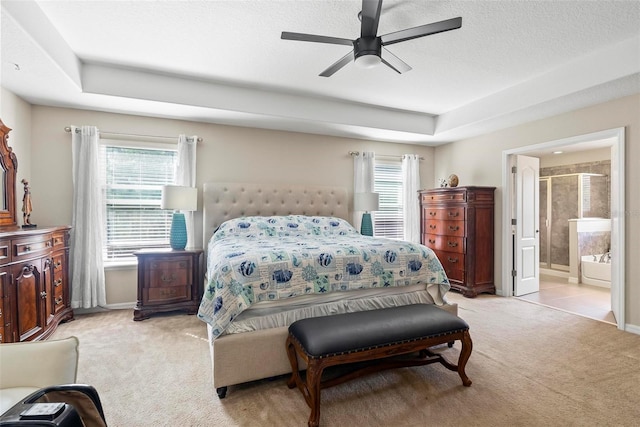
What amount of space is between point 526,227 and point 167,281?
5011 millimetres

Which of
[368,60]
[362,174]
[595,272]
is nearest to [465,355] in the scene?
[368,60]

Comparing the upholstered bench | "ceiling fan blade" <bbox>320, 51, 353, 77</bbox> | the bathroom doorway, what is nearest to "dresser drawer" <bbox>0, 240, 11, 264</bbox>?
the upholstered bench

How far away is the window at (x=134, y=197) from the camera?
12.8 ft

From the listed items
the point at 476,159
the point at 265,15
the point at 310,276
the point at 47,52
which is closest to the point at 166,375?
the point at 310,276

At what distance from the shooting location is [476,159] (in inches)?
197

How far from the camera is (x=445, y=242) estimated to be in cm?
483

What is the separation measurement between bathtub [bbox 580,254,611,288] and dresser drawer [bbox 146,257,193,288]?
6289mm

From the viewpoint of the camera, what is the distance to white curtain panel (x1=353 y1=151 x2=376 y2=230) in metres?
5.13

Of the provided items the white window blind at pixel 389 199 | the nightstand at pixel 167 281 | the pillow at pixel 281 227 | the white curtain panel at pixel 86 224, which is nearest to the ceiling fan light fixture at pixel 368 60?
the pillow at pixel 281 227

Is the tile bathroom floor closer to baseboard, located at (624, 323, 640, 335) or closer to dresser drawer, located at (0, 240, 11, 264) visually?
baseboard, located at (624, 323, 640, 335)

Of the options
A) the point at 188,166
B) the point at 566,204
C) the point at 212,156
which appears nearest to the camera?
the point at 188,166

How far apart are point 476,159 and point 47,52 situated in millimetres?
5359

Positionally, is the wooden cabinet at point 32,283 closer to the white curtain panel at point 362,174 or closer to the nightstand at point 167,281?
the nightstand at point 167,281

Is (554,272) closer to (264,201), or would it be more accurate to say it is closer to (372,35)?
(264,201)
